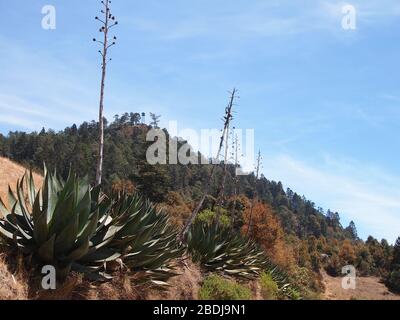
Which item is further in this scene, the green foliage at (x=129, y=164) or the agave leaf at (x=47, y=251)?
the green foliage at (x=129, y=164)

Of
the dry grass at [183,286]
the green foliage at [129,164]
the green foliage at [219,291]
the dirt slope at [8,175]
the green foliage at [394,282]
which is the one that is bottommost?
the green foliage at [394,282]

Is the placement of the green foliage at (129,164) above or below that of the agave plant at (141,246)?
above

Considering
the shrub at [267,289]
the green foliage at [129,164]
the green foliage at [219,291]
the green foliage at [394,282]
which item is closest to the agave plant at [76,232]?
the green foliage at [219,291]

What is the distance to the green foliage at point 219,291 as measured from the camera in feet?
34.1

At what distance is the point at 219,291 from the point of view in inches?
422

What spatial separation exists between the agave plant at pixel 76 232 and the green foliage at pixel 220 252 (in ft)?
16.3

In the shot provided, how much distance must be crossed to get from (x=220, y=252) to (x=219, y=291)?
3.56 m

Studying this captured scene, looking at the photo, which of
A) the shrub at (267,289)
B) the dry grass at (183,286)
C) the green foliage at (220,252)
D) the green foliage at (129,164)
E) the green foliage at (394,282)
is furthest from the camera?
the green foliage at (394,282)

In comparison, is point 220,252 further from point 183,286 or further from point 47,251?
point 47,251

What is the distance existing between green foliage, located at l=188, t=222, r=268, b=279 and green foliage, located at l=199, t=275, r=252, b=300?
1.73 meters

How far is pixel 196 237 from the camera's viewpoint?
14.0 metres

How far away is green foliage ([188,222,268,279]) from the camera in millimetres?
13523

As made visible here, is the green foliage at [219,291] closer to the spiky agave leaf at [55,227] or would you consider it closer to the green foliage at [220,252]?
the green foliage at [220,252]

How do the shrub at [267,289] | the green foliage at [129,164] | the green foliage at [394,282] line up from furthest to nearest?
1. the green foliage at [394,282]
2. the green foliage at [129,164]
3. the shrub at [267,289]
